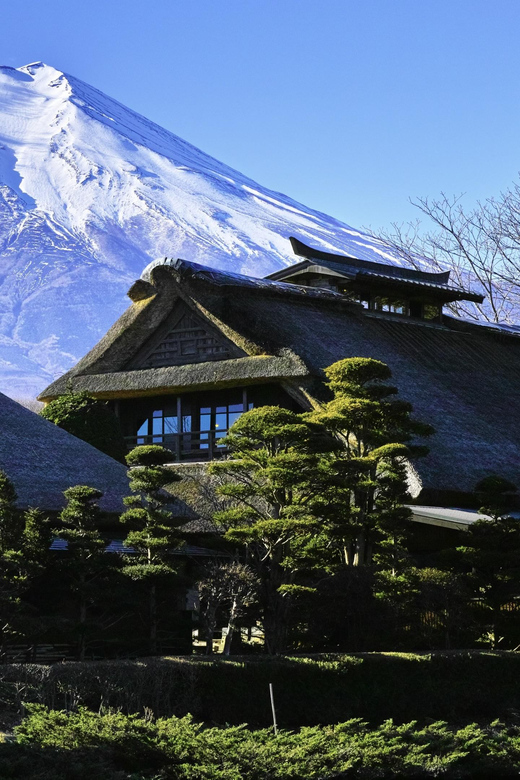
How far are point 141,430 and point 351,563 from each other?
11421 millimetres

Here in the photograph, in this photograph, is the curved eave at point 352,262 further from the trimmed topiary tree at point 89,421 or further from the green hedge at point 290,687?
the green hedge at point 290,687

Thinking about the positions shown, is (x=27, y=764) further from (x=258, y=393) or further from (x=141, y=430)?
(x=141, y=430)

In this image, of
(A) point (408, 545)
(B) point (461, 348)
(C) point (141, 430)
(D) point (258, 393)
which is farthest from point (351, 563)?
(B) point (461, 348)

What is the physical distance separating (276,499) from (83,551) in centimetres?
386

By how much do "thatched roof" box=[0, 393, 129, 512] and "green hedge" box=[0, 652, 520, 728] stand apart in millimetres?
6837

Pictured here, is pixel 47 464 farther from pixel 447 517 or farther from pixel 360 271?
pixel 360 271

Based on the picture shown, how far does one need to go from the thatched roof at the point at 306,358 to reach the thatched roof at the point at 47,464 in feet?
18.5

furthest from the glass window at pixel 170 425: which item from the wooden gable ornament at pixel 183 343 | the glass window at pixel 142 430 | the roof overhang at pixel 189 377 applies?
the wooden gable ornament at pixel 183 343

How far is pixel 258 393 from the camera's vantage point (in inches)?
1180

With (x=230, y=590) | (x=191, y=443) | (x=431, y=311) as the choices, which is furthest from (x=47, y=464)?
(x=431, y=311)

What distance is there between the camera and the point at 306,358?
28.2 metres

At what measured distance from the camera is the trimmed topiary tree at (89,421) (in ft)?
95.5

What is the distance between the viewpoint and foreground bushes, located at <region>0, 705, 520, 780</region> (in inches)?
426

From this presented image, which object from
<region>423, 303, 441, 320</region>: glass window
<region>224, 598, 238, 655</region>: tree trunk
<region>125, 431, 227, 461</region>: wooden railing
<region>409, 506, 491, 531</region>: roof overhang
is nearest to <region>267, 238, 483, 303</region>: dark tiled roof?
<region>423, 303, 441, 320</region>: glass window
